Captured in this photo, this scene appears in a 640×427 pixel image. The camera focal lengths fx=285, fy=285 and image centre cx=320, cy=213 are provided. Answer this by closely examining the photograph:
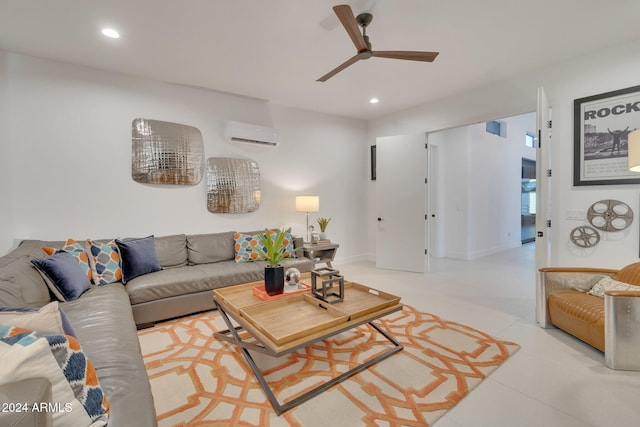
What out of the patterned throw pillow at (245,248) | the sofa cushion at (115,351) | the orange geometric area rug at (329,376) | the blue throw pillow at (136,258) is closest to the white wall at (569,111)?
the orange geometric area rug at (329,376)

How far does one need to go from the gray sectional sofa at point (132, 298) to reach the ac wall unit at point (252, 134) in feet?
4.52

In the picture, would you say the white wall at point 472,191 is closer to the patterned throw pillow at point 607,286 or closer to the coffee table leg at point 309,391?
the patterned throw pillow at point 607,286

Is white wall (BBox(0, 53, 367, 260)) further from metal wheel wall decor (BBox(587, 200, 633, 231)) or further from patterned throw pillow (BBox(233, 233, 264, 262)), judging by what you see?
metal wheel wall decor (BBox(587, 200, 633, 231))

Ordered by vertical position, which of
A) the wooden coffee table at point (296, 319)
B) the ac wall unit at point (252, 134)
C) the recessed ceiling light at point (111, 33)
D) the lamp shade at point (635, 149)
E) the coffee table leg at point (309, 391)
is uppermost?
the recessed ceiling light at point (111, 33)

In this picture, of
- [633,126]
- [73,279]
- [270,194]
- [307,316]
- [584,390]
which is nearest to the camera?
[584,390]

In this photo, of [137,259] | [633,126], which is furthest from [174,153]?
[633,126]

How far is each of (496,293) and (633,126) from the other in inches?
86.3

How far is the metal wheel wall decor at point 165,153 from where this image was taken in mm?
3441

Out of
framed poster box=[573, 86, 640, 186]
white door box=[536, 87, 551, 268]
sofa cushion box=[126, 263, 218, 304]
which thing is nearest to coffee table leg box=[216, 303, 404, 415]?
sofa cushion box=[126, 263, 218, 304]

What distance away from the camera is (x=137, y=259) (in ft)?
9.46

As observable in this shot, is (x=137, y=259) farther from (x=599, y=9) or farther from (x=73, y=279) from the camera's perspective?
(x=599, y=9)

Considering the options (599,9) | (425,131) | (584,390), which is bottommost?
(584,390)

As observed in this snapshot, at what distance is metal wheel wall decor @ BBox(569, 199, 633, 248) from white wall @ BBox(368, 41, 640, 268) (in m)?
0.05

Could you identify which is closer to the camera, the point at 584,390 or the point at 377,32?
the point at 584,390
